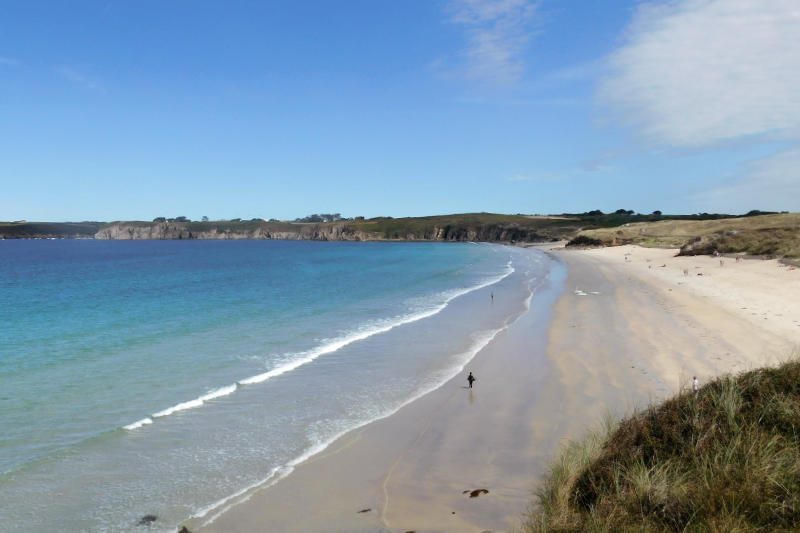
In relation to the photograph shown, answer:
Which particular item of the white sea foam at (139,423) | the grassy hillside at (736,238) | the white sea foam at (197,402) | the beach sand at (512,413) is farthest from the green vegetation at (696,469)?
the grassy hillside at (736,238)

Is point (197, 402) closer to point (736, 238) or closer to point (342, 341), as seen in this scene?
point (342, 341)

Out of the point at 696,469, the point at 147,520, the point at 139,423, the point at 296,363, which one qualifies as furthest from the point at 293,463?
the point at 296,363

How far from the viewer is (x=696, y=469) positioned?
6.65m

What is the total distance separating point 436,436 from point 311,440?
9.72 ft

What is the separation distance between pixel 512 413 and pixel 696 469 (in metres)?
7.36

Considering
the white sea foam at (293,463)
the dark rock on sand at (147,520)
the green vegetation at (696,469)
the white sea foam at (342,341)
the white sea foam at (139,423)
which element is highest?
the green vegetation at (696,469)

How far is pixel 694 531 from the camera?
570 centimetres

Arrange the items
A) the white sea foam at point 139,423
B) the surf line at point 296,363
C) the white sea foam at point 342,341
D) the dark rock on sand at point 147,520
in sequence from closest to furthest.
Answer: the dark rock on sand at point 147,520 → the white sea foam at point 139,423 → the surf line at point 296,363 → the white sea foam at point 342,341

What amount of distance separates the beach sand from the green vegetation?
1698 millimetres

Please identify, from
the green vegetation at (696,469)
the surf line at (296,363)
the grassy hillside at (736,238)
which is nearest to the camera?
the green vegetation at (696,469)

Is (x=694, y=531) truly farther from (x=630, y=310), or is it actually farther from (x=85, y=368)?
(x=630, y=310)

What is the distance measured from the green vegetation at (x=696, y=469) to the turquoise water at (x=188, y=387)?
6060 mm

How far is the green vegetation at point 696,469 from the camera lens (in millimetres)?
5898

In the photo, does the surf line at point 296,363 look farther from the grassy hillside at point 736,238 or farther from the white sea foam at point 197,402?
the grassy hillside at point 736,238
